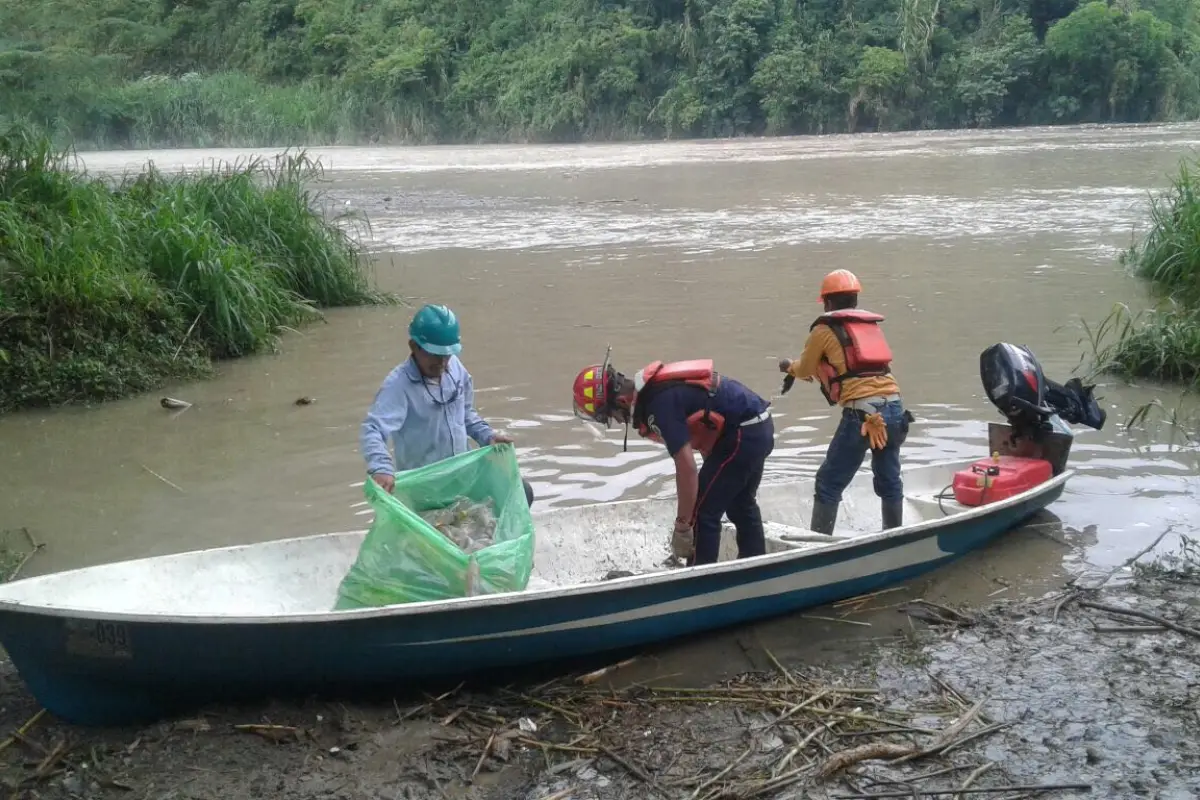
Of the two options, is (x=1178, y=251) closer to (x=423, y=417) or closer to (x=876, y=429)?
(x=876, y=429)

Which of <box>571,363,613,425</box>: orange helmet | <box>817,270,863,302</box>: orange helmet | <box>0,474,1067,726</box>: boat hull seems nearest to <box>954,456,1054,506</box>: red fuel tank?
<box>817,270,863,302</box>: orange helmet

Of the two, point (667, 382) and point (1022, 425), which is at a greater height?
point (667, 382)

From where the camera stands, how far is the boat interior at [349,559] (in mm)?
4387

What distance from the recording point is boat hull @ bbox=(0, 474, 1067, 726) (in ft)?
12.6

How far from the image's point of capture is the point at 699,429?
4875 millimetres

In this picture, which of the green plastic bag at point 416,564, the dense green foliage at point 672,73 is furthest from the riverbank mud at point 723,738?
the dense green foliage at point 672,73

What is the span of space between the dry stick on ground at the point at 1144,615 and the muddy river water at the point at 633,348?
0.49 meters

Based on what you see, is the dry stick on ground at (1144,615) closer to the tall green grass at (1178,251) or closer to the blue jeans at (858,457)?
the blue jeans at (858,457)

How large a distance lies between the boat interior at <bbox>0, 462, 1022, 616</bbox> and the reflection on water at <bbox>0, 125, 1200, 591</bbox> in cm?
75

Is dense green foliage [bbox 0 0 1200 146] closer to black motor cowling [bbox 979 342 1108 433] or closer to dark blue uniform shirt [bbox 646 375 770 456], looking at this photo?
black motor cowling [bbox 979 342 1108 433]

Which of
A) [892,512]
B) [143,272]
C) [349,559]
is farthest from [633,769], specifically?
[143,272]

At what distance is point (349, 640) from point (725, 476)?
1.74 m

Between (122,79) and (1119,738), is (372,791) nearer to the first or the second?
(1119,738)

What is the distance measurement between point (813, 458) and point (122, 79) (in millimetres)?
47760
